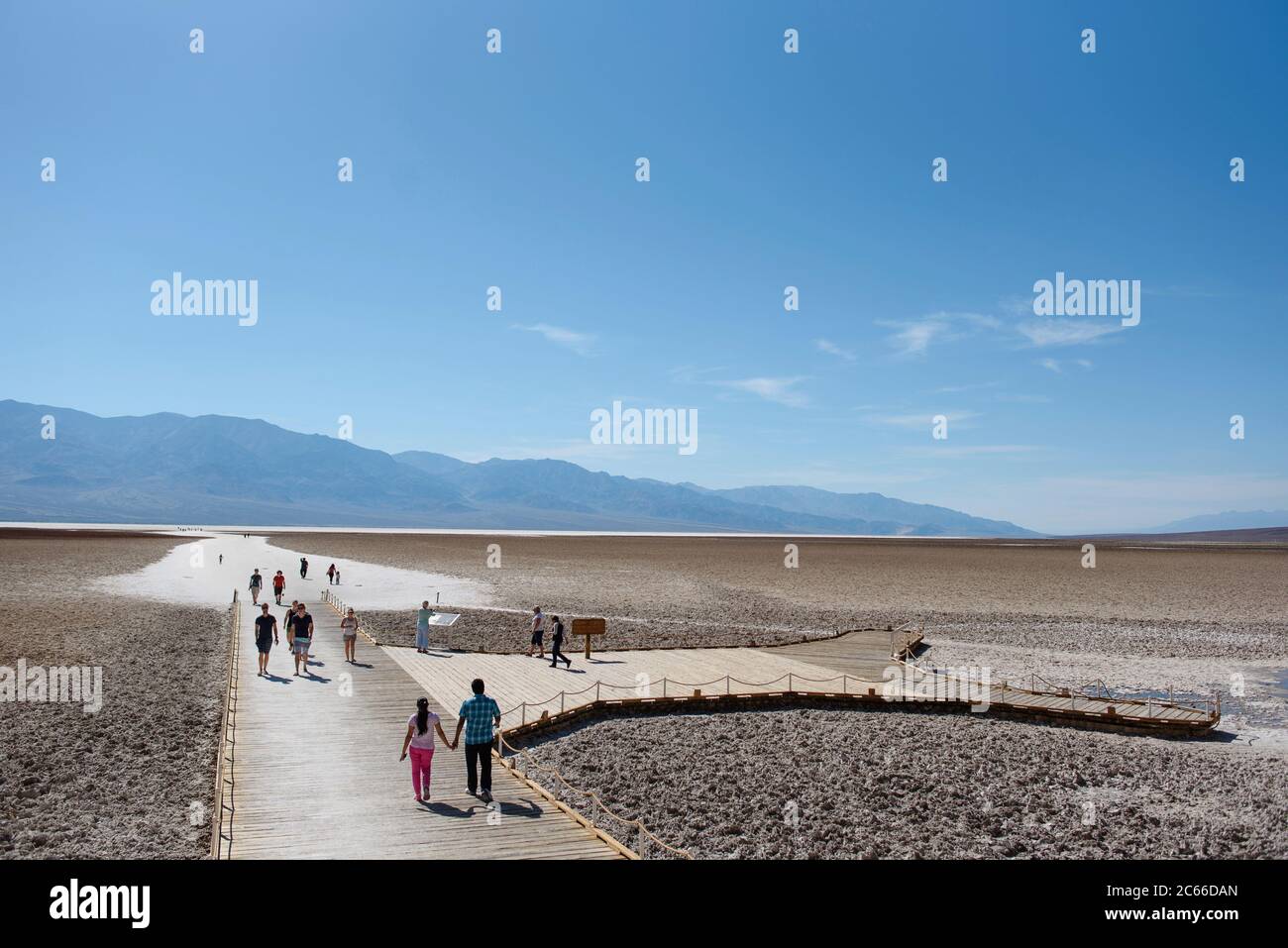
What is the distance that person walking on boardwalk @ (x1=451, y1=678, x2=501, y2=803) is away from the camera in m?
13.6

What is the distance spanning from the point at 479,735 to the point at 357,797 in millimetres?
2165

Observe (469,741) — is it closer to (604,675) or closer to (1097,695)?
(604,675)

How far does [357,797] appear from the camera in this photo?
13.5 m

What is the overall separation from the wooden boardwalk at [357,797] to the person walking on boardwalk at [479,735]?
0.29 m

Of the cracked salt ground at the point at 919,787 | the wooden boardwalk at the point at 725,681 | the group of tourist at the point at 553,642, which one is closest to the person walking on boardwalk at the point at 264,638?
the wooden boardwalk at the point at 725,681

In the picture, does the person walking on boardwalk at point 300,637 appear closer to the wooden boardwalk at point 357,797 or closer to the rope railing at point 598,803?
the wooden boardwalk at point 357,797

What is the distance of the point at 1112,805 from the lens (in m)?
16.3

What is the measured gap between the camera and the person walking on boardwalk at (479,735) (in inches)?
535

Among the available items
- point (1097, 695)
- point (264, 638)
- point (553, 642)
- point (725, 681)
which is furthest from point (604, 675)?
point (1097, 695)

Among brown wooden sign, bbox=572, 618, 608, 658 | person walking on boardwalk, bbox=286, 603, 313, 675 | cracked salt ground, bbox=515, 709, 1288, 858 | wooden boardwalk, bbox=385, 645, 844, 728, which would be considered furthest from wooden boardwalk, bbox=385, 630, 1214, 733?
person walking on boardwalk, bbox=286, 603, 313, 675

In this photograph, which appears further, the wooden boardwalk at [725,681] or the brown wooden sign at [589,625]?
the brown wooden sign at [589,625]

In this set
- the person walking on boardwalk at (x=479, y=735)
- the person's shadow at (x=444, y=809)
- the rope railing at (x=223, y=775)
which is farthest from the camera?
the person walking on boardwalk at (x=479, y=735)

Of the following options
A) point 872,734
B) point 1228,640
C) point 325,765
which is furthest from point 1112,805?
point 1228,640

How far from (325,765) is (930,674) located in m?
20.0
